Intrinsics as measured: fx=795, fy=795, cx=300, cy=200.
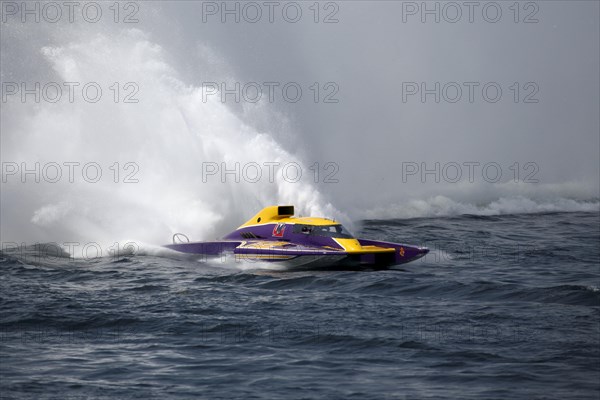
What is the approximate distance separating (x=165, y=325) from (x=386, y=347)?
4060 mm

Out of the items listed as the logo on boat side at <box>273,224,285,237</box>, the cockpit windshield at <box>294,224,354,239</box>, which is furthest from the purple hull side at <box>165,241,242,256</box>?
the cockpit windshield at <box>294,224,354,239</box>

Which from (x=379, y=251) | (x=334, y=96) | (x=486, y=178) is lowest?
(x=379, y=251)

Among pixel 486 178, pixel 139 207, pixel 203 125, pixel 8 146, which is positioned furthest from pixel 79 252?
pixel 486 178

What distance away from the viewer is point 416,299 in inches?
643

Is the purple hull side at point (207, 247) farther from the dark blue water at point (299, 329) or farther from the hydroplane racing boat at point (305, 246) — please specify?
the dark blue water at point (299, 329)

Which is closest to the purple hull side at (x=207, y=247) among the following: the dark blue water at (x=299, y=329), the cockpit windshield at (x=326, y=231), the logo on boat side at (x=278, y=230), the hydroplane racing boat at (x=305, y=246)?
the hydroplane racing boat at (x=305, y=246)

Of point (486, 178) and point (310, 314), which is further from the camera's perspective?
point (486, 178)

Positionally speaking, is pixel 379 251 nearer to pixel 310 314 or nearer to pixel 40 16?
pixel 310 314

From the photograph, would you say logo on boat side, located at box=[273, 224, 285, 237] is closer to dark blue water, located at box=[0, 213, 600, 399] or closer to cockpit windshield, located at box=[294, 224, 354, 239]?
cockpit windshield, located at box=[294, 224, 354, 239]

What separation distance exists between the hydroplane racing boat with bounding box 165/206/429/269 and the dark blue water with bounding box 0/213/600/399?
38 centimetres

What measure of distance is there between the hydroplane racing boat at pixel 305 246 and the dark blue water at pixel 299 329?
38 centimetres

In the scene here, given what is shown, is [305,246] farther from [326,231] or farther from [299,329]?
[299,329]

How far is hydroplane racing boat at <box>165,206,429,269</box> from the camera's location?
19.5 m

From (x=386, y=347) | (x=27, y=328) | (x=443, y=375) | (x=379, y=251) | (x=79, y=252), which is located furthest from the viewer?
(x=79, y=252)
